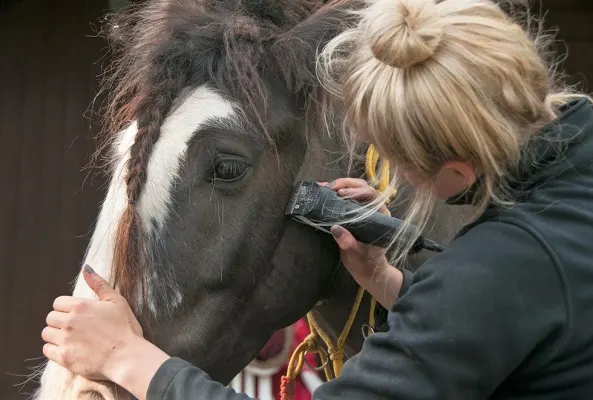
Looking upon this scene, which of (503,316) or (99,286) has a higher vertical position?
(503,316)

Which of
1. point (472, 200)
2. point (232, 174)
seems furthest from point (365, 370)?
point (232, 174)

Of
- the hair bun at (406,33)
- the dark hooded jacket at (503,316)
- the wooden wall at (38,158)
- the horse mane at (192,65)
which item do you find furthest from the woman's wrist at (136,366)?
the wooden wall at (38,158)

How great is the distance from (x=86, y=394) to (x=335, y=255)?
44 cm

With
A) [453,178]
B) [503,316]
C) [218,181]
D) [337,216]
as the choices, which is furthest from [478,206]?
[218,181]

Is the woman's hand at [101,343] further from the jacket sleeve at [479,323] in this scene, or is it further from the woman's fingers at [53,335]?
the jacket sleeve at [479,323]

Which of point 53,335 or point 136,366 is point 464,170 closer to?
point 136,366

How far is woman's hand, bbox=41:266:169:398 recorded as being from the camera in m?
0.93

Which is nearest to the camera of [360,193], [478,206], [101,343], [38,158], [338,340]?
[478,206]

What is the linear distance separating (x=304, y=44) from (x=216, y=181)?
0.28 metres

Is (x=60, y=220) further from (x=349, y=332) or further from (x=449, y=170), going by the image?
(x=449, y=170)

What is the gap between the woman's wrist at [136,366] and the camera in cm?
91

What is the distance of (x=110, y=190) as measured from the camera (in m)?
1.20

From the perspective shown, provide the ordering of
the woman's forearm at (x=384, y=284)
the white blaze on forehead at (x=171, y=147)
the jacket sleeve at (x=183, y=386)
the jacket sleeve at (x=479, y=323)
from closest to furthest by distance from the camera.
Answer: the jacket sleeve at (x=479, y=323), the jacket sleeve at (x=183, y=386), the white blaze on forehead at (x=171, y=147), the woman's forearm at (x=384, y=284)

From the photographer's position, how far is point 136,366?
0.93 m
